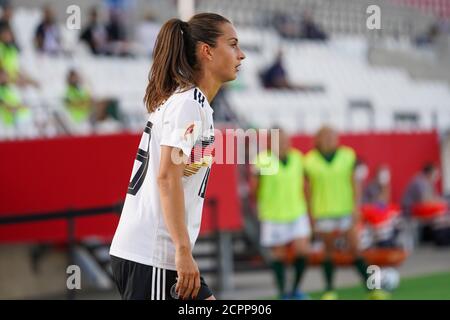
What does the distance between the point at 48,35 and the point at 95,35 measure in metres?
1.20

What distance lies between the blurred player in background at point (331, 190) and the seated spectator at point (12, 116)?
4433 mm

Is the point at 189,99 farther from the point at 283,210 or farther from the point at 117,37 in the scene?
the point at 117,37

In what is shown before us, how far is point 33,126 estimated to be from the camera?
1547 centimetres

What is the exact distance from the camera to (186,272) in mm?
4367

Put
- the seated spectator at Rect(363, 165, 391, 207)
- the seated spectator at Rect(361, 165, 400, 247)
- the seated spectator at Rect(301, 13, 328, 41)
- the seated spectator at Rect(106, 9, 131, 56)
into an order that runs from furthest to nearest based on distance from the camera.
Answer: the seated spectator at Rect(301, 13, 328, 41) → the seated spectator at Rect(106, 9, 131, 56) → the seated spectator at Rect(363, 165, 391, 207) → the seated spectator at Rect(361, 165, 400, 247)

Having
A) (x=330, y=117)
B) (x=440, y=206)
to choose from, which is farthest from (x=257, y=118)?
(x=440, y=206)

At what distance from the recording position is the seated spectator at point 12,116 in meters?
15.2

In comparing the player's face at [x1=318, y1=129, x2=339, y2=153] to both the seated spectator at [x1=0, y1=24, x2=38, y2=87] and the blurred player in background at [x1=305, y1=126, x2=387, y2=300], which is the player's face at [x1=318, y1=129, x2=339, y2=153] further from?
the seated spectator at [x1=0, y1=24, x2=38, y2=87]

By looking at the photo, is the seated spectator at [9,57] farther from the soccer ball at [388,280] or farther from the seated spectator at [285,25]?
the seated spectator at [285,25]

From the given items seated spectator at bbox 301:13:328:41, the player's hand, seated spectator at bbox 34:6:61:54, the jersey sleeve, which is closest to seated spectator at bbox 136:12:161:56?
seated spectator at bbox 34:6:61:54

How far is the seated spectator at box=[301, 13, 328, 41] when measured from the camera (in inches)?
1074

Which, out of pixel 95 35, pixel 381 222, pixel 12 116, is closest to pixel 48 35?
pixel 95 35

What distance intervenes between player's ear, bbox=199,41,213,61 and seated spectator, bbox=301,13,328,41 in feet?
74.5

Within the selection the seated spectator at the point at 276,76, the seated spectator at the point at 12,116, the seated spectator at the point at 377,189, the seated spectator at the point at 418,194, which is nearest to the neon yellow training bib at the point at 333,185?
the seated spectator at the point at 12,116
